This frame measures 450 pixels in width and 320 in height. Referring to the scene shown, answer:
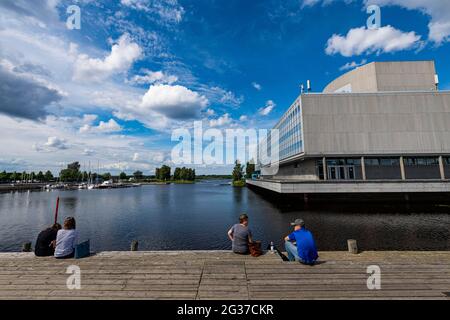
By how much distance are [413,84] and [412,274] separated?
195 feet

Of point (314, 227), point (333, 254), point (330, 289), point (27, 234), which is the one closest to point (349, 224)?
point (314, 227)

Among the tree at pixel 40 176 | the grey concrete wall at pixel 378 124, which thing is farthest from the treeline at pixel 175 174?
the grey concrete wall at pixel 378 124

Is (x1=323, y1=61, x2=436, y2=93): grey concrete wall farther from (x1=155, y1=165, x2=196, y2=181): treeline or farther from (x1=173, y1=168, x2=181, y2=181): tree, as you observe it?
(x1=173, y1=168, x2=181, y2=181): tree

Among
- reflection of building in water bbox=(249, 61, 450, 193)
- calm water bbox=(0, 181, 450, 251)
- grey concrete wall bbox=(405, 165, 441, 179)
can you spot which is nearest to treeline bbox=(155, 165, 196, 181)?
reflection of building in water bbox=(249, 61, 450, 193)

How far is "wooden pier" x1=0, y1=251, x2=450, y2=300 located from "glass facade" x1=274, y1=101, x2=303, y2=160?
3892 centimetres

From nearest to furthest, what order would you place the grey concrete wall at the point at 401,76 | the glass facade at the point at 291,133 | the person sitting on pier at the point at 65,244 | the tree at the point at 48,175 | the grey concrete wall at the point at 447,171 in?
the person sitting on pier at the point at 65,244, the grey concrete wall at the point at 447,171, the glass facade at the point at 291,133, the grey concrete wall at the point at 401,76, the tree at the point at 48,175

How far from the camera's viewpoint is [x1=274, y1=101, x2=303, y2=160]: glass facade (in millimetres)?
43688

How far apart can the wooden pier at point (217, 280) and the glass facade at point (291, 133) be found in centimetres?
3892

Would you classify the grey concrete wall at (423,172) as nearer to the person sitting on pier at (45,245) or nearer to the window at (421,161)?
the window at (421,161)

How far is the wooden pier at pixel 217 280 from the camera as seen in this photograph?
4547mm

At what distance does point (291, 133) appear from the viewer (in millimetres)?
49188

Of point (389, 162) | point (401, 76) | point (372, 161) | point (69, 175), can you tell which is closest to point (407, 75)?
point (401, 76)

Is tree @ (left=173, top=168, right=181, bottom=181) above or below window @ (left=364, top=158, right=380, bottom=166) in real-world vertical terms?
above
